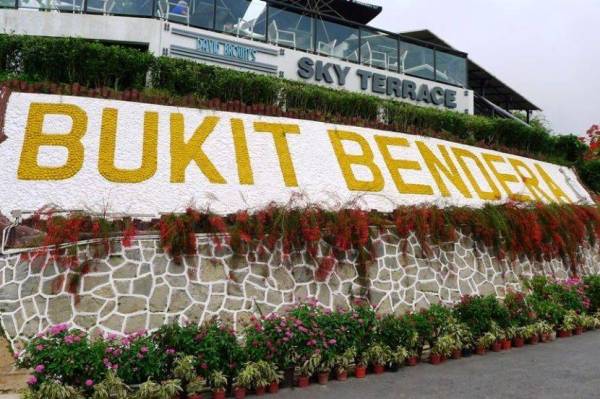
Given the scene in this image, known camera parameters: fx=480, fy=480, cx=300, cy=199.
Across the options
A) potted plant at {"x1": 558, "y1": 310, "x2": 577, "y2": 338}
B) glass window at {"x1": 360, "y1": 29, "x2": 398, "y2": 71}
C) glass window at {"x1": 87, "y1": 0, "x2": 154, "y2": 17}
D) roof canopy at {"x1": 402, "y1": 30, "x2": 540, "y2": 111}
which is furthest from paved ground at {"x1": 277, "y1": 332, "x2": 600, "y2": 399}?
roof canopy at {"x1": 402, "y1": 30, "x2": 540, "y2": 111}

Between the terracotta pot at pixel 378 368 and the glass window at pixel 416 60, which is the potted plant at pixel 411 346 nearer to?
the terracotta pot at pixel 378 368

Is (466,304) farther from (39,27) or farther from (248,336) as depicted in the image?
(39,27)

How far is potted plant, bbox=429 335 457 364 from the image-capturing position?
811cm

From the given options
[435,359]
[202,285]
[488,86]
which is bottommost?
[435,359]

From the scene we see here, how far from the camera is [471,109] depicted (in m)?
20.7

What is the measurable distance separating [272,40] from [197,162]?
8534mm

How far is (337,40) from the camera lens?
18594 millimetres

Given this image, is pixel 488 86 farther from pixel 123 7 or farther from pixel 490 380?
pixel 490 380

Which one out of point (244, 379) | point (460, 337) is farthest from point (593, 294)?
point (244, 379)

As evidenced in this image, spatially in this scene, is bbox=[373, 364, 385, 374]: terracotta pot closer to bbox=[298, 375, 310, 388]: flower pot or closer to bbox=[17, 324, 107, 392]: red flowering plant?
bbox=[298, 375, 310, 388]: flower pot

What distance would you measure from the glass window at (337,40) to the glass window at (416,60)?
2221 mm

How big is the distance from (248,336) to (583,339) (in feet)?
24.0

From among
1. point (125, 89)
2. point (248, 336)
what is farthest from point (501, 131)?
point (248, 336)

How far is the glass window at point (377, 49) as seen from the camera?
19.0 meters
